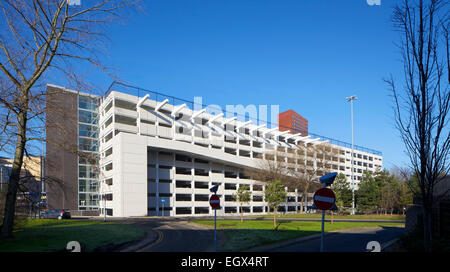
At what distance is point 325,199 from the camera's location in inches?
244

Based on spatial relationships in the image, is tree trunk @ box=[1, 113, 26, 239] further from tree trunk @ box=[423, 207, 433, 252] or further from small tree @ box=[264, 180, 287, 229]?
small tree @ box=[264, 180, 287, 229]

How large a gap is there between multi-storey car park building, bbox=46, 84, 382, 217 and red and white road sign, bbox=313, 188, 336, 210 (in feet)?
127

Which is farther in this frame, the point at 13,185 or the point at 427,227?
the point at 13,185

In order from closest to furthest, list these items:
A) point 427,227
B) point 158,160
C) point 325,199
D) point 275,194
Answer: point 325,199 < point 427,227 < point 275,194 < point 158,160

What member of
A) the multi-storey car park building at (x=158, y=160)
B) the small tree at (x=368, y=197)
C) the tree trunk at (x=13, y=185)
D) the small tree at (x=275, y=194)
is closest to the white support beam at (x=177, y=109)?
the multi-storey car park building at (x=158, y=160)

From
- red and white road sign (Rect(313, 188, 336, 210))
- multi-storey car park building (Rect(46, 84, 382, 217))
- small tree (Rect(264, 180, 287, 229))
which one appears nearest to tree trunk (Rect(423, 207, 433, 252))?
red and white road sign (Rect(313, 188, 336, 210))

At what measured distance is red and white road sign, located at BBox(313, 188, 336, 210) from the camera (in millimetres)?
6090

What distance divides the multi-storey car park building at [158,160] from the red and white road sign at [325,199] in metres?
38.7

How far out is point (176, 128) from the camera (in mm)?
55125

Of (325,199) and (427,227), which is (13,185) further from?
(427,227)

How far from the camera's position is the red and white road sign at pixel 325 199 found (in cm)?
609

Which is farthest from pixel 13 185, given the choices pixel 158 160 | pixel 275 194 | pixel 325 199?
pixel 158 160

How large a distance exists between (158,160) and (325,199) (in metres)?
46.8

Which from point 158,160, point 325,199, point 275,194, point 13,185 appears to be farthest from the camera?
point 158,160
